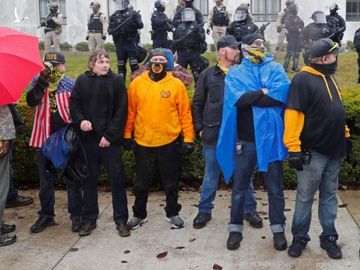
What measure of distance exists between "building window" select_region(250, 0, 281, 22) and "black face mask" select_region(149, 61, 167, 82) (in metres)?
21.5

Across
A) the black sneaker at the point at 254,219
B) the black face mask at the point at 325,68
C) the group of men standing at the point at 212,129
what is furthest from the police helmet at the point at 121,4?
the black face mask at the point at 325,68

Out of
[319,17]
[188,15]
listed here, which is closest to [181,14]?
[188,15]

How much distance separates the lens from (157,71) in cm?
536

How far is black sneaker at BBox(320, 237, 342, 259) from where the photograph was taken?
4.84 meters

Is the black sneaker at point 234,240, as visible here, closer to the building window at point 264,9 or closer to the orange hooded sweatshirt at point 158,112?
the orange hooded sweatshirt at point 158,112

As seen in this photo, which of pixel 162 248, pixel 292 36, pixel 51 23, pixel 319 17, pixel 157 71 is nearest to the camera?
pixel 162 248

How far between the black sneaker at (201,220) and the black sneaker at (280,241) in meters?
0.86

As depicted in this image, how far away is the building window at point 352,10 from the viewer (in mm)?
25938

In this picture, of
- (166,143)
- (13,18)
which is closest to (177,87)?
(166,143)

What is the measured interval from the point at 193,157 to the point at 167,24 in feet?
19.7

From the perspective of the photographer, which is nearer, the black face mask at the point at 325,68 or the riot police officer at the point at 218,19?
the black face mask at the point at 325,68

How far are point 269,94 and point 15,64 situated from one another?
2127mm

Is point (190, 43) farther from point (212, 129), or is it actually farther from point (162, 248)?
point (162, 248)

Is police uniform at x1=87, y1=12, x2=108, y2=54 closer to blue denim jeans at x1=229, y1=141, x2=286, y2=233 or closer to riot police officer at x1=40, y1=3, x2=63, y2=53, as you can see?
riot police officer at x1=40, y1=3, x2=63, y2=53
